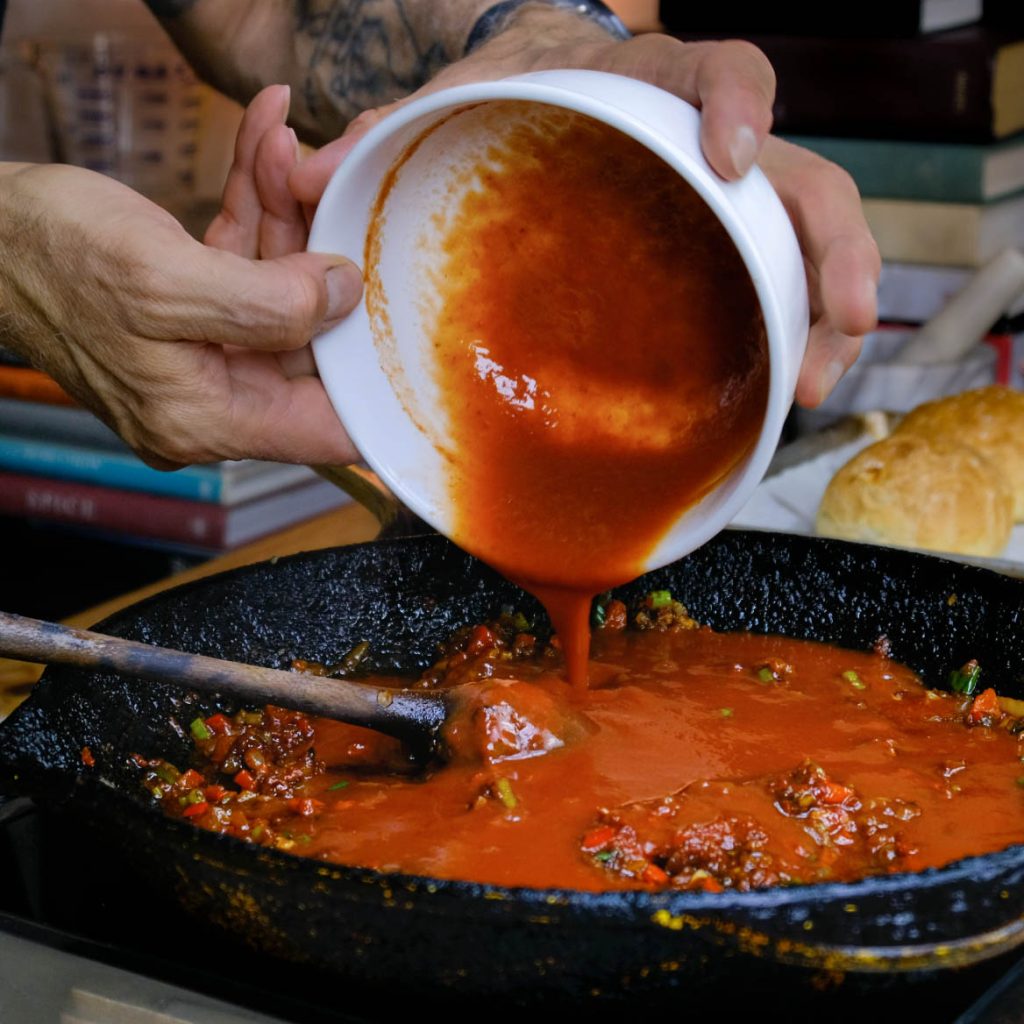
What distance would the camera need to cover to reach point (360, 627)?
1791mm

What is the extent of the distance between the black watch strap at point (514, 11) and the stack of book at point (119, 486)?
1.26 meters

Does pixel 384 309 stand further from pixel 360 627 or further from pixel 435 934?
pixel 435 934

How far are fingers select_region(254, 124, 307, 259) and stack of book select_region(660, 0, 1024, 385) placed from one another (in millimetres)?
1985

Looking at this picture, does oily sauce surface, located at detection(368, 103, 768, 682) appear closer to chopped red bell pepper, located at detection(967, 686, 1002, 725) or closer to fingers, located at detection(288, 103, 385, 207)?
fingers, located at detection(288, 103, 385, 207)

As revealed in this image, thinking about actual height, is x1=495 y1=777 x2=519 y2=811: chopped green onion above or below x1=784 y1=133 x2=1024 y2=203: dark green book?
below

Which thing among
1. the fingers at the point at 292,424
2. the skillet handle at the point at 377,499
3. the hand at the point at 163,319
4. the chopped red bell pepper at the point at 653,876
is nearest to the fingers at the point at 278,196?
the hand at the point at 163,319

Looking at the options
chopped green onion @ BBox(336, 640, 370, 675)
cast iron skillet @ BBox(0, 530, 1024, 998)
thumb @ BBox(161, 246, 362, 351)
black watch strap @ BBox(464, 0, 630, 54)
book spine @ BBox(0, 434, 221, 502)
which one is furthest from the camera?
book spine @ BBox(0, 434, 221, 502)

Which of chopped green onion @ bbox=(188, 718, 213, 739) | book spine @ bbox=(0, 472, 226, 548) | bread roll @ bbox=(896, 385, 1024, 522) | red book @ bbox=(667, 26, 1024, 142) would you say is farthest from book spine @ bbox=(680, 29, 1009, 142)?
chopped green onion @ bbox=(188, 718, 213, 739)

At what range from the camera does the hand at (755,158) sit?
1.14 m

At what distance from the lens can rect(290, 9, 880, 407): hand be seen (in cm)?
114

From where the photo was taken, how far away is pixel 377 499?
73.4 inches

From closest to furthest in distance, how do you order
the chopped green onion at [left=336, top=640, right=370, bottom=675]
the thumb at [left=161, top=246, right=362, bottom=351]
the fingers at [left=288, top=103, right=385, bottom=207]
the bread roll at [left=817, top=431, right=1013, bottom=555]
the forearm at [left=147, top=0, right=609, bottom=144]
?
1. the thumb at [left=161, top=246, right=362, bottom=351]
2. the fingers at [left=288, top=103, right=385, bottom=207]
3. the chopped green onion at [left=336, top=640, right=370, bottom=675]
4. the forearm at [left=147, top=0, right=609, bottom=144]
5. the bread roll at [left=817, top=431, right=1013, bottom=555]

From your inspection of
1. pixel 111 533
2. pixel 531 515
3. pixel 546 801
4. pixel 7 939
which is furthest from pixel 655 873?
pixel 111 533

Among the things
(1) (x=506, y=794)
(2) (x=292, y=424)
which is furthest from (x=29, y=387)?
(1) (x=506, y=794)
